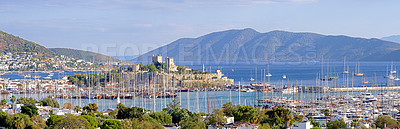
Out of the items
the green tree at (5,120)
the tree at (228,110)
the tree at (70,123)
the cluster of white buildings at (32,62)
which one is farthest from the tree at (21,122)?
the cluster of white buildings at (32,62)

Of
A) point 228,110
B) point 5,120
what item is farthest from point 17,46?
point 5,120

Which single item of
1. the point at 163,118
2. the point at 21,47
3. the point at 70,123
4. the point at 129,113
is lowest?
the point at 163,118

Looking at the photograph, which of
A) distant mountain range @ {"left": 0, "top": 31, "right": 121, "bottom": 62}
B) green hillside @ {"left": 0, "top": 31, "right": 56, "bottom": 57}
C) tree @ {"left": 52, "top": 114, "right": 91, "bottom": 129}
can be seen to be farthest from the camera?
green hillside @ {"left": 0, "top": 31, "right": 56, "bottom": 57}

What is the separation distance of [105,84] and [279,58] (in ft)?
439

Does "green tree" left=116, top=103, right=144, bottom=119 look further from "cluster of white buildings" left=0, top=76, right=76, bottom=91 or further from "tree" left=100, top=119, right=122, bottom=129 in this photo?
"cluster of white buildings" left=0, top=76, right=76, bottom=91

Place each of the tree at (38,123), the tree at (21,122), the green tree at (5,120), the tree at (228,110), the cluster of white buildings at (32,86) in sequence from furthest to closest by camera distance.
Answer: the cluster of white buildings at (32,86)
the tree at (228,110)
the green tree at (5,120)
the tree at (38,123)
the tree at (21,122)

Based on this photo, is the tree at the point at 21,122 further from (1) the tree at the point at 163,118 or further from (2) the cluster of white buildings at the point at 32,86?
(2) the cluster of white buildings at the point at 32,86

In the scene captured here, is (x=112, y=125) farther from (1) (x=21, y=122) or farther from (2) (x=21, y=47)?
(2) (x=21, y=47)

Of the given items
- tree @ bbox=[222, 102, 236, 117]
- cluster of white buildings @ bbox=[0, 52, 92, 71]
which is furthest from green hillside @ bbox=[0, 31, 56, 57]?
tree @ bbox=[222, 102, 236, 117]

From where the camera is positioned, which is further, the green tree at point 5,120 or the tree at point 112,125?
the green tree at point 5,120

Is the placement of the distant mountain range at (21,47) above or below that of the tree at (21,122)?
above

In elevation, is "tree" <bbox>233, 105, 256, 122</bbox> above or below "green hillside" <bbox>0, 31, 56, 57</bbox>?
below

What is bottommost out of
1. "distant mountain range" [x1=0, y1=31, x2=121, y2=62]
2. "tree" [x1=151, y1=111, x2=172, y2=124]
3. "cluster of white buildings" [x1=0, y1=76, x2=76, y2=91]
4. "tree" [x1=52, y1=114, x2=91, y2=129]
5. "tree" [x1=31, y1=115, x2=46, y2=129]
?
"cluster of white buildings" [x1=0, y1=76, x2=76, y2=91]

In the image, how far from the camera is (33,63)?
11606 centimetres
